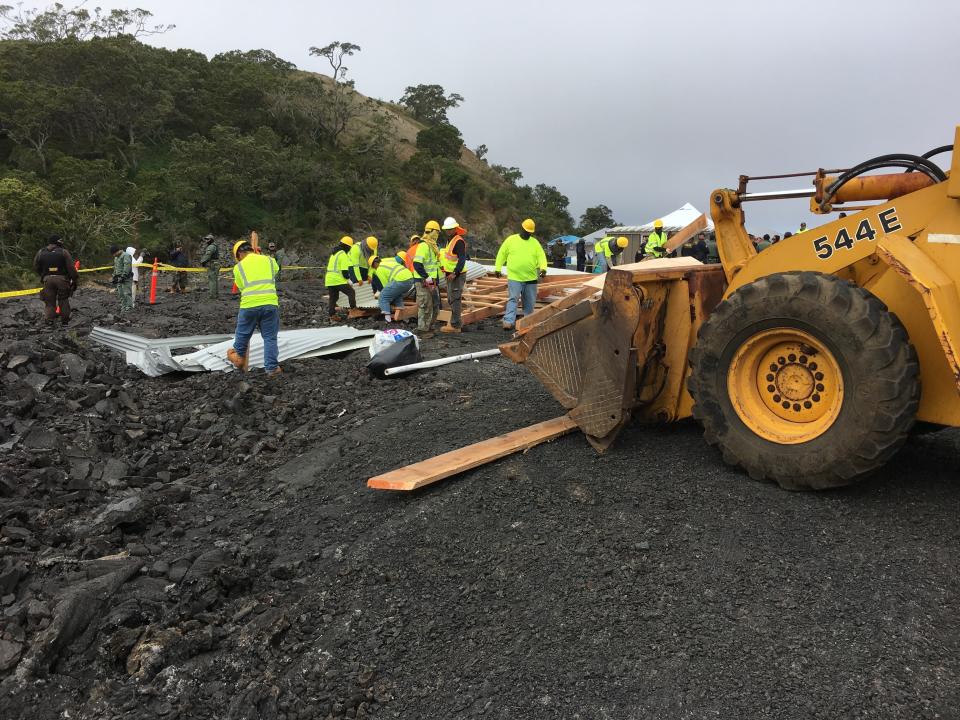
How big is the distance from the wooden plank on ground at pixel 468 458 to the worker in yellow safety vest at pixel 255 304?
398cm

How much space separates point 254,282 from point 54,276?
6.13 metres

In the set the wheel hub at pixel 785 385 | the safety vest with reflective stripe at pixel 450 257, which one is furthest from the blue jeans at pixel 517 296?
the wheel hub at pixel 785 385

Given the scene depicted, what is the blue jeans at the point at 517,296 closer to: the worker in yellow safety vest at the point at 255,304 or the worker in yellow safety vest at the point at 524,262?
the worker in yellow safety vest at the point at 524,262

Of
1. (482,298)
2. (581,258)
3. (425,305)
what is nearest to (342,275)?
(425,305)

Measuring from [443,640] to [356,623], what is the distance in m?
0.45

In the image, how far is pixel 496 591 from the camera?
3.16 metres

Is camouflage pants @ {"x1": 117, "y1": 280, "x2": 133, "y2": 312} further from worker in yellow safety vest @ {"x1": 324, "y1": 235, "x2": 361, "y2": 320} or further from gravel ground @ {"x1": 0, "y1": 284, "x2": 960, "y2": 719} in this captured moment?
gravel ground @ {"x1": 0, "y1": 284, "x2": 960, "y2": 719}

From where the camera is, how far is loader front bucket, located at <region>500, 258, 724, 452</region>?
13.8ft

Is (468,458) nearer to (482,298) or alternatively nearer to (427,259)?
(427,259)

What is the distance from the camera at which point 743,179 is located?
14.6 ft

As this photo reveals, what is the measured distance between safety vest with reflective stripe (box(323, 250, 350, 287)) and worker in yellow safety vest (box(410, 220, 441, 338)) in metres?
1.57

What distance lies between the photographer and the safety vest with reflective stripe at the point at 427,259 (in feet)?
31.9

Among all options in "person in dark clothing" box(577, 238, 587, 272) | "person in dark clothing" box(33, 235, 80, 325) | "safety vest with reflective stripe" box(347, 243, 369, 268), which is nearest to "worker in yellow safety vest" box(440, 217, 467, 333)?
"safety vest with reflective stripe" box(347, 243, 369, 268)

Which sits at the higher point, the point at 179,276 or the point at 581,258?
the point at 581,258
